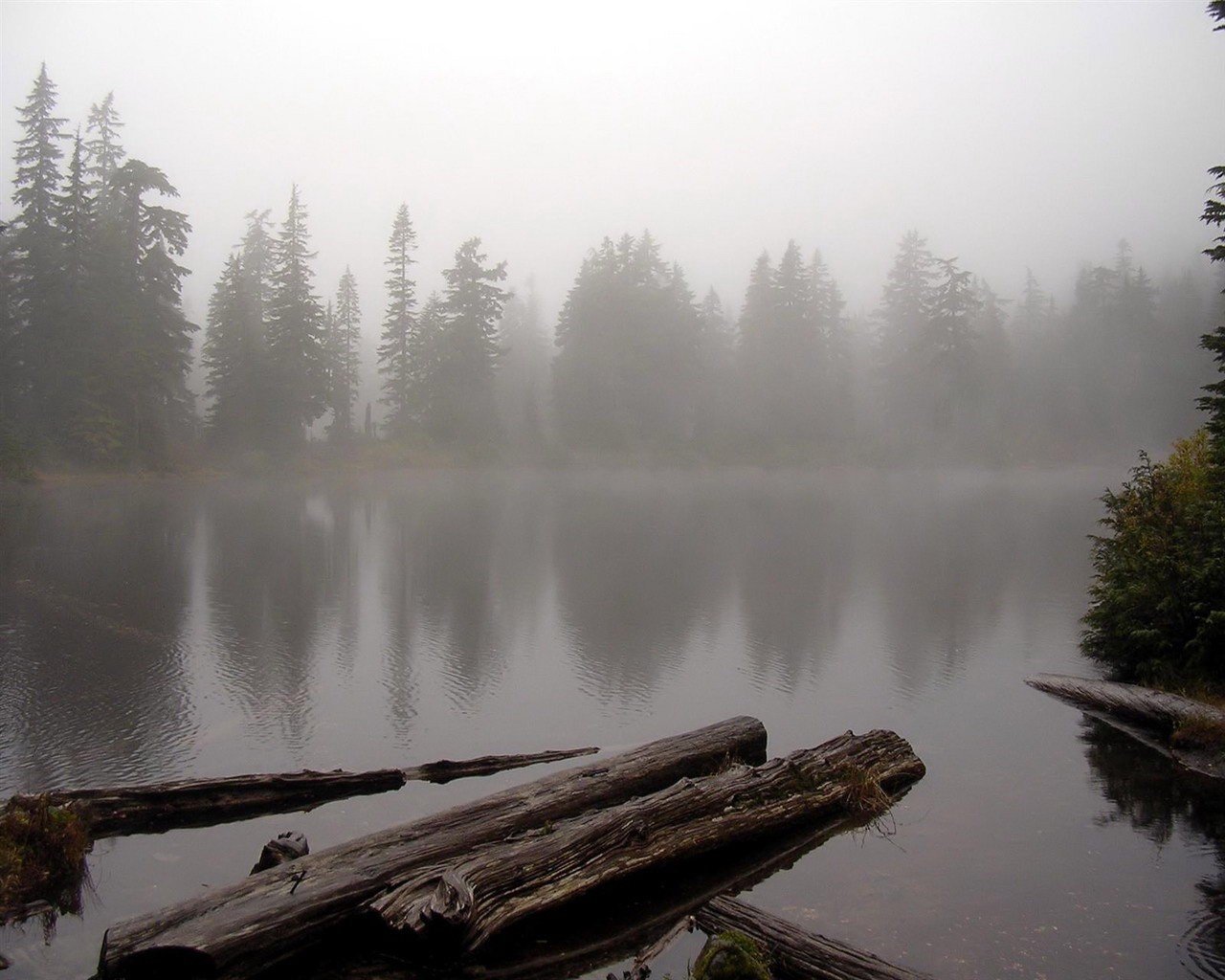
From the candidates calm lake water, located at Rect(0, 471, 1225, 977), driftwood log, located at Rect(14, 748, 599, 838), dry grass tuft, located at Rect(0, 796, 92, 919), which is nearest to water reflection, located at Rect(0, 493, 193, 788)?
calm lake water, located at Rect(0, 471, 1225, 977)

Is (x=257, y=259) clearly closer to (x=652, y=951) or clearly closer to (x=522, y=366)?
(x=522, y=366)

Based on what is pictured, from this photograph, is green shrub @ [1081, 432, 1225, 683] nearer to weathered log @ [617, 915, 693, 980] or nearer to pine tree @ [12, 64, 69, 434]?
weathered log @ [617, 915, 693, 980]

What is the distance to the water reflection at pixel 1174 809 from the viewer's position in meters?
6.23

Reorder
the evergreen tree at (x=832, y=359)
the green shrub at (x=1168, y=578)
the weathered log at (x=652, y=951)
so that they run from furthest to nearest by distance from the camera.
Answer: the evergreen tree at (x=832, y=359), the green shrub at (x=1168, y=578), the weathered log at (x=652, y=951)

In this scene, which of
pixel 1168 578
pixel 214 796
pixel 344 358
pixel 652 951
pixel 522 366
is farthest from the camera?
pixel 522 366

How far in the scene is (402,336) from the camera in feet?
219

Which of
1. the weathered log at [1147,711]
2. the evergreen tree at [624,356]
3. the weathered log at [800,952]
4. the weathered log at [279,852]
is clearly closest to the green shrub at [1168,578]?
the weathered log at [1147,711]

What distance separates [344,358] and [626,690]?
63.4 meters

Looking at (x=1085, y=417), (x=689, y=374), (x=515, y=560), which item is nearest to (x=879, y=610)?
(x=515, y=560)

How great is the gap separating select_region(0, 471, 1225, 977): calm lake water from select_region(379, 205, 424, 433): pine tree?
33.9 meters

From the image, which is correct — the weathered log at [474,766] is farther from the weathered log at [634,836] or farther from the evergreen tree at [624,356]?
the evergreen tree at [624,356]

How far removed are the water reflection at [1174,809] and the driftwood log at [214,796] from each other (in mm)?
6674

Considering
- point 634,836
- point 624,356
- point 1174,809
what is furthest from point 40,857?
point 624,356

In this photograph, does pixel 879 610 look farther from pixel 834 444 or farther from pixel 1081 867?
pixel 834 444
